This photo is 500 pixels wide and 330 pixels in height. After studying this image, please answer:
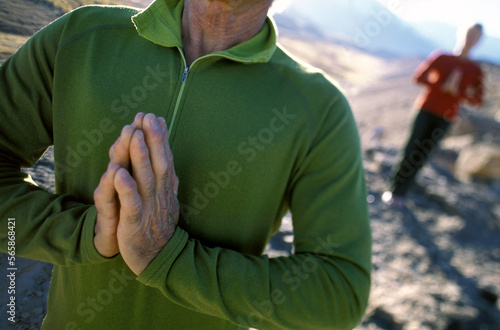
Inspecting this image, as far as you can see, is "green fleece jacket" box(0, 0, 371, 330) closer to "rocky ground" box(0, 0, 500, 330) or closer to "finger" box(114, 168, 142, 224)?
"finger" box(114, 168, 142, 224)

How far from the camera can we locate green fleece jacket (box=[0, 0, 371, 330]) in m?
0.97

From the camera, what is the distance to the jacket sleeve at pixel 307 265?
898 millimetres

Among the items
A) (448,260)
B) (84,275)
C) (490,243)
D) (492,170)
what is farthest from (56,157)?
(492,170)

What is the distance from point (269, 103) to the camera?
105 centimetres

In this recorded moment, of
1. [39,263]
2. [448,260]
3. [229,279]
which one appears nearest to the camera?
[229,279]

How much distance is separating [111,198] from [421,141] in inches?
143

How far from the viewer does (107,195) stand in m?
0.80

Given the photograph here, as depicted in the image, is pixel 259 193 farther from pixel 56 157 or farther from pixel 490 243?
pixel 490 243

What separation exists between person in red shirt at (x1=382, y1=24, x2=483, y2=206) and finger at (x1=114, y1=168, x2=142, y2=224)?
11.8 ft

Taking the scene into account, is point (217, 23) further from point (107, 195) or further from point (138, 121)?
point (107, 195)

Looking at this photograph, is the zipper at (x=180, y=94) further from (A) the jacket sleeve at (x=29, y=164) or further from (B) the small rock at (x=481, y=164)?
(B) the small rock at (x=481, y=164)

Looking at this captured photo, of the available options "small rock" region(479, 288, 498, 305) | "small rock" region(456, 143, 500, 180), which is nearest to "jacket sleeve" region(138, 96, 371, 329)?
"small rock" region(479, 288, 498, 305)

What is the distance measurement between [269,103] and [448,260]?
10.4 feet

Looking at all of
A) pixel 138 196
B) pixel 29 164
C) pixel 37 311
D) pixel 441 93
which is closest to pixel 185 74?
pixel 138 196
